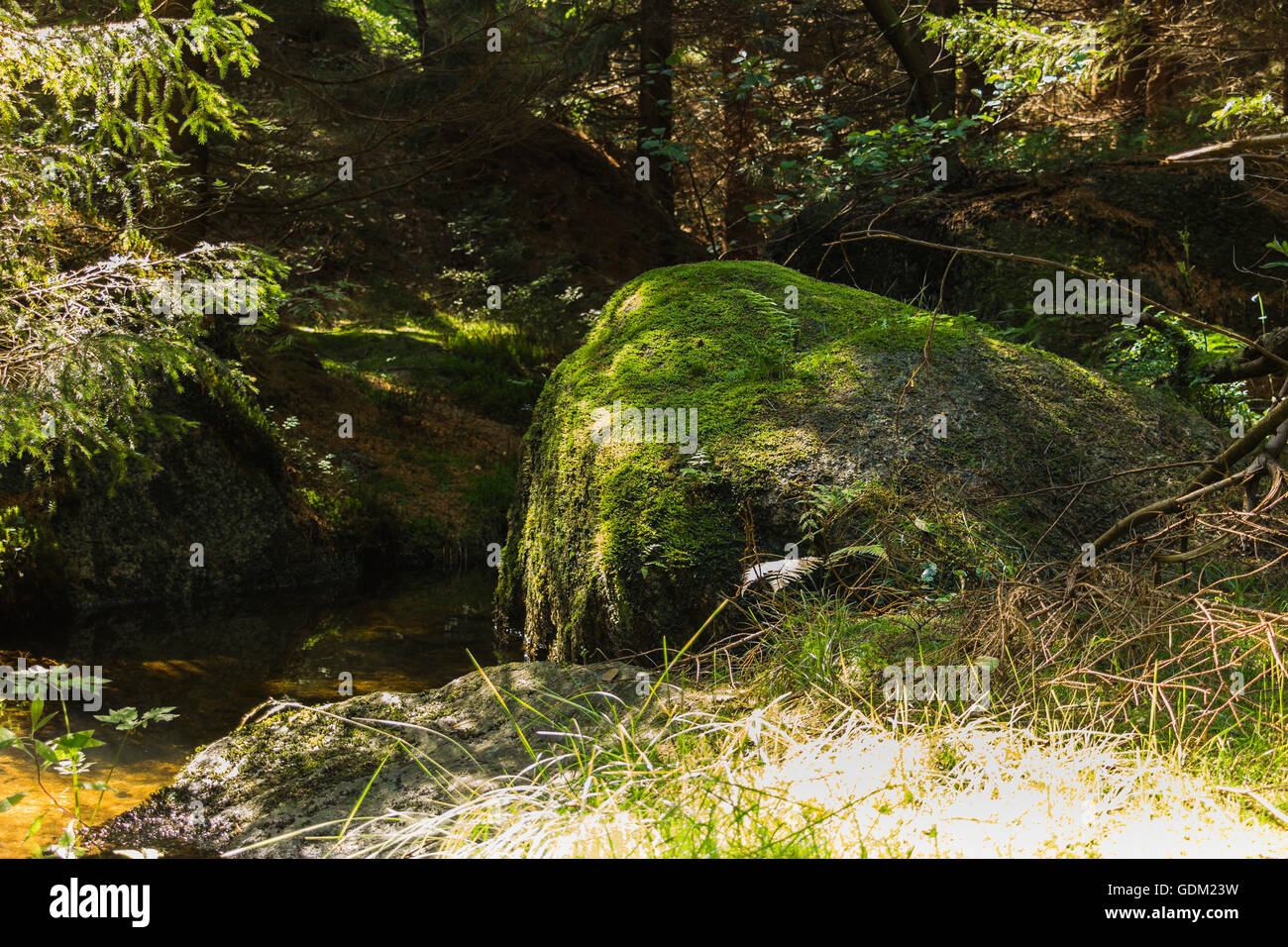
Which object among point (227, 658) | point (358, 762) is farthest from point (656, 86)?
point (358, 762)

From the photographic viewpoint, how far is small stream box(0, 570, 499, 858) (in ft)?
14.4

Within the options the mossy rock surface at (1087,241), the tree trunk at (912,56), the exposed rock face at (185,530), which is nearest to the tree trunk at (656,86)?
the tree trunk at (912,56)

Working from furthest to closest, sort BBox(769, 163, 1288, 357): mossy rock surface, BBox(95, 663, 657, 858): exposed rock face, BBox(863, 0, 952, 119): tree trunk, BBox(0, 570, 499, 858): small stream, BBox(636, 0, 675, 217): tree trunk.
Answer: BBox(636, 0, 675, 217): tree trunk < BBox(863, 0, 952, 119): tree trunk < BBox(769, 163, 1288, 357): mossy rock surface < BBox(0, 570, 499, 858): small stream < BBox(95, 663, 657, 858): exposed rock face

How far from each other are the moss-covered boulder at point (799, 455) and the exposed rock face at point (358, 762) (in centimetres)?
66

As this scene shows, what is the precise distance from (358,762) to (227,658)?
3.02m

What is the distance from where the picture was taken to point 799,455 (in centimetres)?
468

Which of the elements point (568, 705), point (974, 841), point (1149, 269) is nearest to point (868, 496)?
point (568, 705)

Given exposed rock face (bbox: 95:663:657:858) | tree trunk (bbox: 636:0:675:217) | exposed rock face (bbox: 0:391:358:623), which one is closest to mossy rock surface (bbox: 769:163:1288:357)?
tree trunk (bbox: 636:0:675:217)

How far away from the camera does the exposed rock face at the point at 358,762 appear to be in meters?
3.31

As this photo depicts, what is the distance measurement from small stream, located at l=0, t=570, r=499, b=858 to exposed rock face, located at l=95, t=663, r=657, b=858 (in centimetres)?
51

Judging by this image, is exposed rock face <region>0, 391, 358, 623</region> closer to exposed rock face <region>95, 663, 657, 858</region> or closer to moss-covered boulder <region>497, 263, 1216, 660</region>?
moss-covered boulder <region>497, 263, 1216, 660</region>

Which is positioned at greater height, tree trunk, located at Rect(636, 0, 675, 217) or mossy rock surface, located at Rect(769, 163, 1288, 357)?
tree trunk, located at Rect(636, 0, 675, 217)

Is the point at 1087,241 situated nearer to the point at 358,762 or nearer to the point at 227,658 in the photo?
the point at 358,762

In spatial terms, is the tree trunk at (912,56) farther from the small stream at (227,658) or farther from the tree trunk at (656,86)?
the small stream at (227,658)
